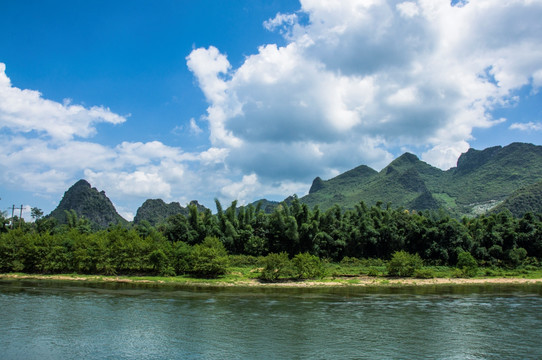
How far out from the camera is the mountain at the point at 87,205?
143 metres

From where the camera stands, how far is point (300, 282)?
46094mm

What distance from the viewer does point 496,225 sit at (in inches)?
2470

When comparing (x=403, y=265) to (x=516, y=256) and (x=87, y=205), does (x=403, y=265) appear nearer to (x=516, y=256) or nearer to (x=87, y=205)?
(x=516, y=256)

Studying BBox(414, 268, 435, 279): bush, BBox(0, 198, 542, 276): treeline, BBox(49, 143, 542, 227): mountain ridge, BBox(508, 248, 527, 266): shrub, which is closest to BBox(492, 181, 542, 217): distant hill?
BBox(49, 143, 542, 227): mountain ridge

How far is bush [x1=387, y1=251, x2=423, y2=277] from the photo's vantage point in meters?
49.8

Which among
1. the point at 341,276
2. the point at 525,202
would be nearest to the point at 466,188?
the point at 525,202

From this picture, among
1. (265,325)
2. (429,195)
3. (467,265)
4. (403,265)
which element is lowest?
(265,325)

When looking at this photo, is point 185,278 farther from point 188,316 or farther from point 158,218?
point 158,218

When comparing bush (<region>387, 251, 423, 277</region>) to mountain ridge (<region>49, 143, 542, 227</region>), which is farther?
mountain ridge (<region>49, 143, 542, 227</region>)

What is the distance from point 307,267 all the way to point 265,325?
2406 centimetres

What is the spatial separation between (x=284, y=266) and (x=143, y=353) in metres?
29.7

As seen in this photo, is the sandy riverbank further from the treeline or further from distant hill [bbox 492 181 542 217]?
distant hill [bbox 492 181 542 217]

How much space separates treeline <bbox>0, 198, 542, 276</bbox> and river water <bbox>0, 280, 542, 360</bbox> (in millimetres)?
12643

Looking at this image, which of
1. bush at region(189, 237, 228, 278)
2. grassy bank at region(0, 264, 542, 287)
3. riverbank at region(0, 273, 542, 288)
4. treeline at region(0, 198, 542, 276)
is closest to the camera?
riverbank at region(0, 273, 542, 288)
